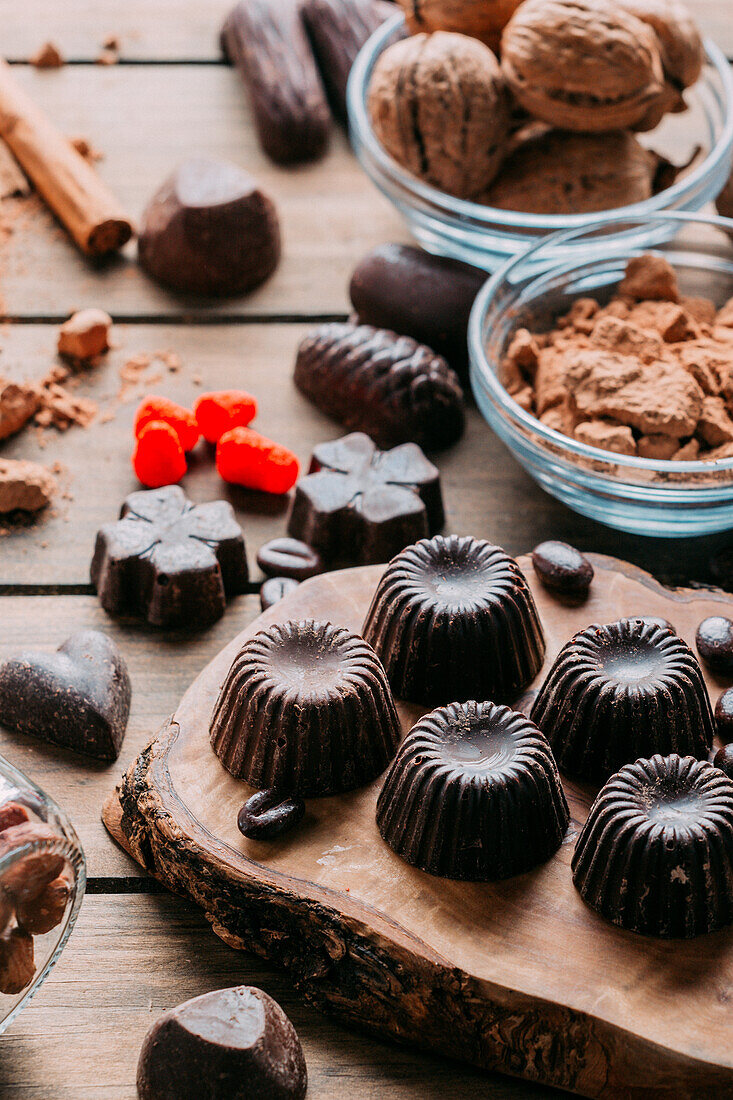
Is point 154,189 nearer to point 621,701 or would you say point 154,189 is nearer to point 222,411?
point 222,411

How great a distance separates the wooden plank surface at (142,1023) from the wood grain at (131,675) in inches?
2.7

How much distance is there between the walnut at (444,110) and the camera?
5.09 feet

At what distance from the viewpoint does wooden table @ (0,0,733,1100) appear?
1.02 metres

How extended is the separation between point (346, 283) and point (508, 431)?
Answer: 529 millimetres

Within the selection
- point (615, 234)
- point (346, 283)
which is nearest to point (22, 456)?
point (346, 283)

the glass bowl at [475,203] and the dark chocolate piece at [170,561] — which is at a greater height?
the glass bowl at [475,203]

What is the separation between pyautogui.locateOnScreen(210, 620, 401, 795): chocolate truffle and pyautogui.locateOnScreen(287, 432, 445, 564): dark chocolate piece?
294 mm

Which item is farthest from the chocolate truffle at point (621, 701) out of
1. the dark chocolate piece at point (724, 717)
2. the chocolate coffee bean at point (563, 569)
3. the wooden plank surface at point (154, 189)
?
the wooden plank surface at point (154, 189)

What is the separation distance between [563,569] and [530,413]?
0.29 meters

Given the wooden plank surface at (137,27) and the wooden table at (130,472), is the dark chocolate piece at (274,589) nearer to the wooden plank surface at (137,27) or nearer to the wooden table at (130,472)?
the wooden table at (130,472)

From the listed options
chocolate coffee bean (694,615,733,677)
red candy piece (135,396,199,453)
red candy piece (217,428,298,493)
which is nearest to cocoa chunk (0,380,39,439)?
red candy piece (135,396,199,453)

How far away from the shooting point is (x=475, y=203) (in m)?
1.66

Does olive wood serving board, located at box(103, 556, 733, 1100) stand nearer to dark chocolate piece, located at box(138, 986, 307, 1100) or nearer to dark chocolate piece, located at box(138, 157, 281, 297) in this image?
dark chocolate piece, located at box(138, 986, 307, 1100)

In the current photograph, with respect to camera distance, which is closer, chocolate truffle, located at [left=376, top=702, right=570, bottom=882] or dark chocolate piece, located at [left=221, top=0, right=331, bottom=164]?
chocolate truffle, located at [left=376, top=702, right=570, bottom=882]
